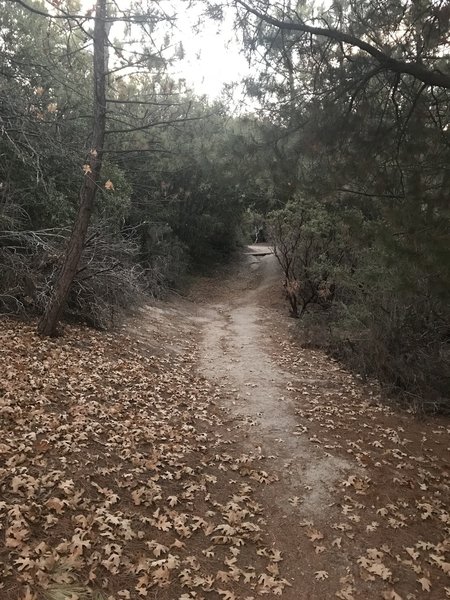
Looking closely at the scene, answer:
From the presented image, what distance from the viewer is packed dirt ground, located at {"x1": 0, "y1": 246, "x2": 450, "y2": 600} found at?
4016mm

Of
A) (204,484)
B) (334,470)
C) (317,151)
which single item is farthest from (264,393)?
(317,151)

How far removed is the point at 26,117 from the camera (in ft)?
21.1

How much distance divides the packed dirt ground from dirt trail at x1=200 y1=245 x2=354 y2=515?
38mm

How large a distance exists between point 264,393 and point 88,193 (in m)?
5.28

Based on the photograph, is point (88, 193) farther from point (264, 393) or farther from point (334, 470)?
point (334, 470)

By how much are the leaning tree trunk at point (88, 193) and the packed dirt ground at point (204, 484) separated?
0.63 metres

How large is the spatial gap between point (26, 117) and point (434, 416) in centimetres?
835

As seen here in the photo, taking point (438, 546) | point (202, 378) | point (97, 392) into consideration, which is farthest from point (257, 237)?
point (438, 546)

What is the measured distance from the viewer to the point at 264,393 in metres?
9.03

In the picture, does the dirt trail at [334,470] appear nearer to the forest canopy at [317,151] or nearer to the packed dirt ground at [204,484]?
the packed dirt ground at [204,484]

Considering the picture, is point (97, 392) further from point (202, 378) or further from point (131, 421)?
point (202, 378)

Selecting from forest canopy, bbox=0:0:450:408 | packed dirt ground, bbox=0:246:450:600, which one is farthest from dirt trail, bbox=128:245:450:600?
forest canopy, bbox=0:0:450:408

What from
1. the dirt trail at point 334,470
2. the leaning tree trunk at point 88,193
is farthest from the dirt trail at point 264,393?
the leaning tree trunk at point 88,193

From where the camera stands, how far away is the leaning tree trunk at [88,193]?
26.4 feet
